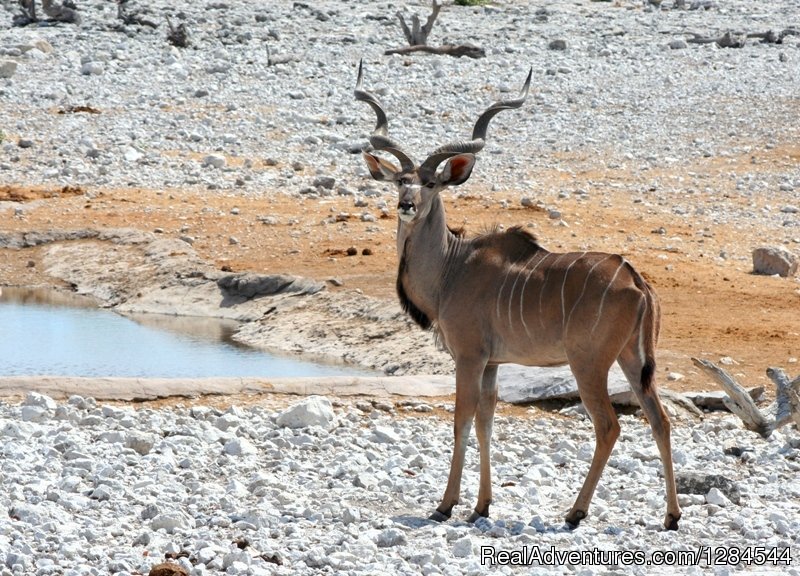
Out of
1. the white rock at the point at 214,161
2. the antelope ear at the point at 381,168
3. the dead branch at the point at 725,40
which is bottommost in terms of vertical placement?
the white rock at the point at 214,161

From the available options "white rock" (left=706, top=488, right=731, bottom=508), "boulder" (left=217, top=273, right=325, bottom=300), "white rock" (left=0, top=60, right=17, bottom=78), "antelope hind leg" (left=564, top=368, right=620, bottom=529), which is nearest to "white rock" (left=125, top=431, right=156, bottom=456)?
"antelope hind leg" (left=564, top=368, right=620, bottom=529)

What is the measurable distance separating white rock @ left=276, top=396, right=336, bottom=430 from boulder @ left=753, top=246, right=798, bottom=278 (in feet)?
22.1

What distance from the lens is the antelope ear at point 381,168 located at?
7.21 m

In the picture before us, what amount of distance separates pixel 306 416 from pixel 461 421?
1.50 metres

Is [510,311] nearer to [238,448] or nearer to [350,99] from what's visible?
[238,448]

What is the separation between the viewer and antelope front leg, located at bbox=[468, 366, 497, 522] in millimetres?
6477

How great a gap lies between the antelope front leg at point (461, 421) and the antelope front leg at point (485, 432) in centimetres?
8

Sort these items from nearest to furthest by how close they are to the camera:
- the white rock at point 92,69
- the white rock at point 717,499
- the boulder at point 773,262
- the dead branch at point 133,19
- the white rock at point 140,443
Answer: the white rock at point 717,499
the white rock at point 140,443
the boulder at point 773,262
the white rock at point 92,69
the dead branch at point 133,19

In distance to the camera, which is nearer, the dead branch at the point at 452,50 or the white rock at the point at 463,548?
the white rock at the point at 463,548

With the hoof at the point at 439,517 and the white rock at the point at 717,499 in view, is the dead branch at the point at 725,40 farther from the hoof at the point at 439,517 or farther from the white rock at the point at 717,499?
the hoof at the point at 439,517

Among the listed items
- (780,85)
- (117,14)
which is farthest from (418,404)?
(117,14)

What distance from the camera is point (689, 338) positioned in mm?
10695

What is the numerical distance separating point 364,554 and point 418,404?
9.00 feet

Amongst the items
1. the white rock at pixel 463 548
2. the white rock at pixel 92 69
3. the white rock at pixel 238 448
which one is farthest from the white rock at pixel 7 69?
→ the white rock at pixel 463 548
